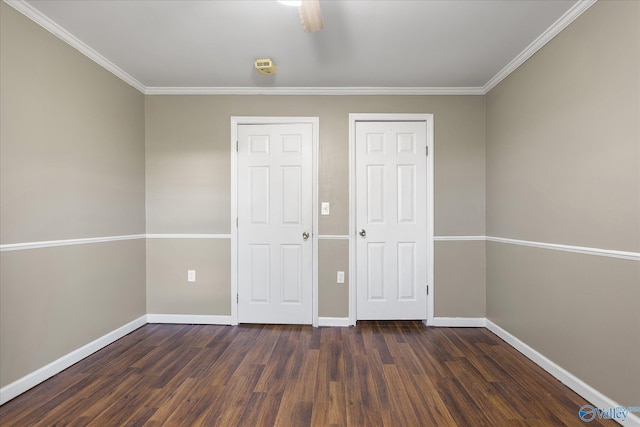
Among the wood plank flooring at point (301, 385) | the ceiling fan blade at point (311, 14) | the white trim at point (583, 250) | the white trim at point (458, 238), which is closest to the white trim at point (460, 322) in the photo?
the wood plank flooring at point (301, 385)

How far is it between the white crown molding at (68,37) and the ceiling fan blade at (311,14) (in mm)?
1783

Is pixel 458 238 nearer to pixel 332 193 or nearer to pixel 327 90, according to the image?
pixel 332 193

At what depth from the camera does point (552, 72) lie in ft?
7.39

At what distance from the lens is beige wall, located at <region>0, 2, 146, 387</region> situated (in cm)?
195

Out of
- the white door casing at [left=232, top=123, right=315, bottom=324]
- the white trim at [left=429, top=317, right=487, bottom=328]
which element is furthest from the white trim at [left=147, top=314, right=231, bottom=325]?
the white trim at [left=429, top=317, right=487, bottom=328]

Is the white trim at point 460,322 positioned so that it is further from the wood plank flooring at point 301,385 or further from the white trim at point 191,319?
the white trim at point 191,319

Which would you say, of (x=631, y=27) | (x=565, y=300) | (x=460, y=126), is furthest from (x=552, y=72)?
(x=565, y=300)

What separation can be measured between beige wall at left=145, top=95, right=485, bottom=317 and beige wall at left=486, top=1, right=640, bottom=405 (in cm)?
44

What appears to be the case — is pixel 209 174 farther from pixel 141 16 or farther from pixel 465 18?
pixel 465 18

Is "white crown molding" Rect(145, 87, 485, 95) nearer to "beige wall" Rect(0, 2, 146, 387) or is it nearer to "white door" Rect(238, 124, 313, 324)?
"white door" Rect(238, 124, 313, 324)

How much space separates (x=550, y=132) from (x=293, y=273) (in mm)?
A: 2495

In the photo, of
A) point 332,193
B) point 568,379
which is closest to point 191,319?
point 332,193

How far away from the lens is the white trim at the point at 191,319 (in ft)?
10.8

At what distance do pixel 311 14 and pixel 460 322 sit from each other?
304cm
